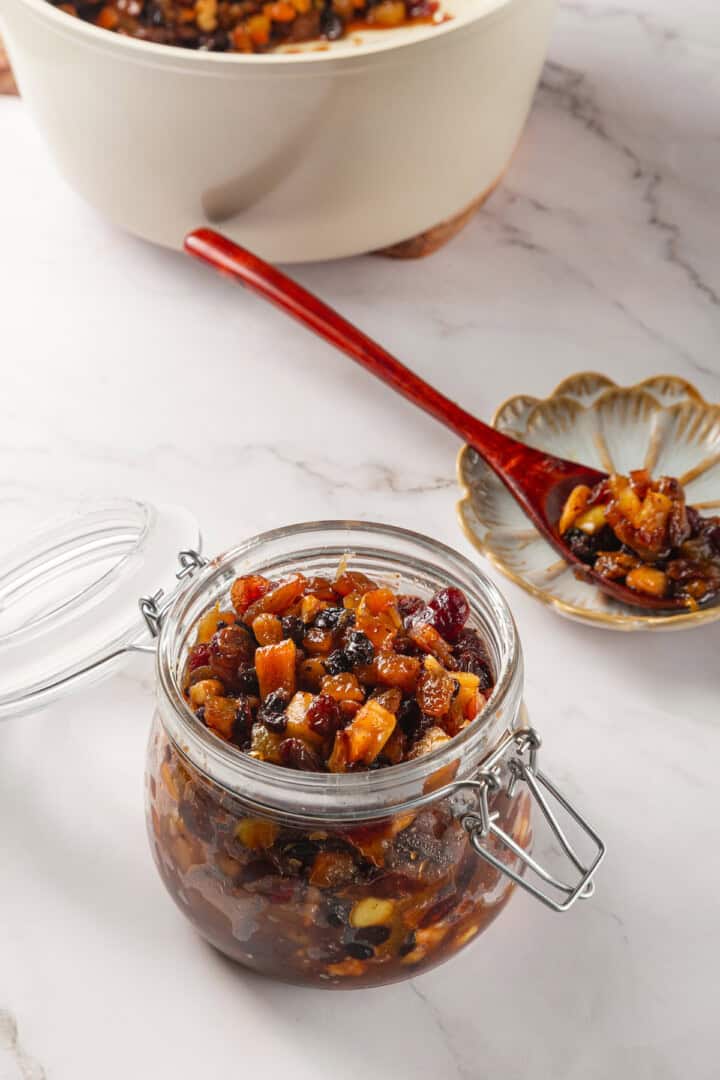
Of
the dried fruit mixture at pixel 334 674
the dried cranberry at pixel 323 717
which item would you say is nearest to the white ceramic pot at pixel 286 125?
the dried fruit mixture at pixel 334 674

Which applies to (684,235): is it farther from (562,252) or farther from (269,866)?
(269,866)

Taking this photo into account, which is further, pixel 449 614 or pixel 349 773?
pixel 449 614

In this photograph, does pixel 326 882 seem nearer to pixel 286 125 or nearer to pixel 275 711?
pixel 275 711

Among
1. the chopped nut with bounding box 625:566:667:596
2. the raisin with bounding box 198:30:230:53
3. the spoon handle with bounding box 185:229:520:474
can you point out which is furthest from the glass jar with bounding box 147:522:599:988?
the raisin with bounding box 198:30:230:53

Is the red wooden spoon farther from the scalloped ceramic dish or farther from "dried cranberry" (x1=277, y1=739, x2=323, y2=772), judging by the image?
"dried cranberry" (x1=277, y1=739, x2=323, y2=772)

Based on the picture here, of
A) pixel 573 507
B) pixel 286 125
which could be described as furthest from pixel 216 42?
pixel 573 507

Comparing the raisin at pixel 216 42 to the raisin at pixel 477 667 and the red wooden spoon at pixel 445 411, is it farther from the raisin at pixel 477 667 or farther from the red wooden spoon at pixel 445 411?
the raisin at pixel 477 667
